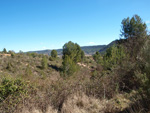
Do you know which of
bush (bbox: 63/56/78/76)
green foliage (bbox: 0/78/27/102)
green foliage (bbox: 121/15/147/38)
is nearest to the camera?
green foliage (bbox: 0/78/27/102)

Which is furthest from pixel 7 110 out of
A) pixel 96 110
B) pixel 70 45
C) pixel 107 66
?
pixel 70 45

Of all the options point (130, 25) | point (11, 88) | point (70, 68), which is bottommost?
point (70, 68)

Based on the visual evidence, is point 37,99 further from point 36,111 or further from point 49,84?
point 49,84

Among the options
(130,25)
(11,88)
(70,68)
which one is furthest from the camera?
(130,25)

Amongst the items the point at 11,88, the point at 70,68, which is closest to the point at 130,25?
the point at 70,68

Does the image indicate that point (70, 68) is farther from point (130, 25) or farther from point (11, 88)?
point (130, 25)

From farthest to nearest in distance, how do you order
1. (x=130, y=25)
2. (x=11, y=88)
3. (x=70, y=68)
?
(x=130, y=25) → (x=70, y=68) → (x=11, y=88)

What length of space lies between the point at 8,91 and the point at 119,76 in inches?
165

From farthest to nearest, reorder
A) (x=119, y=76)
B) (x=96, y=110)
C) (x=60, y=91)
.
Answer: (x=119, y=76) < (x=60, y=91) < (x=96, y=110)

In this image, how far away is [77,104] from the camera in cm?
322

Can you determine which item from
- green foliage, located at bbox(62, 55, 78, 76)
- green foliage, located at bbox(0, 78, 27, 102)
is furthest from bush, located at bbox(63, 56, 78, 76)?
green foliage, located at bbox(0, 78, 27, 102)

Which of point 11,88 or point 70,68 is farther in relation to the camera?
point 70,68

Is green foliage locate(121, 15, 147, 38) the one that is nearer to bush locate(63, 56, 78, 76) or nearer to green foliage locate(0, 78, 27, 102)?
bush locate(63, 56, 78, 76)

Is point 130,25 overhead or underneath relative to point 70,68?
overhead
